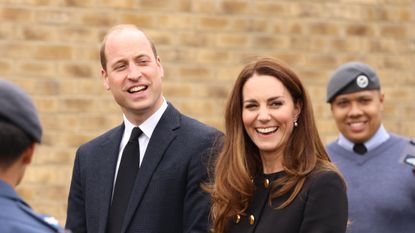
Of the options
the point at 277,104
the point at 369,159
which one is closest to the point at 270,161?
the point at 277,104

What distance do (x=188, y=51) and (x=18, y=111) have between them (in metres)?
5.71

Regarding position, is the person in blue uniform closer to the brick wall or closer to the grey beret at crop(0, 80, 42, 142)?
the grey beret at crop(0, 80, 42, 142)

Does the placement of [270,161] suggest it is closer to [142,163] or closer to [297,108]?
[297,108]

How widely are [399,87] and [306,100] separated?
5.58 meters

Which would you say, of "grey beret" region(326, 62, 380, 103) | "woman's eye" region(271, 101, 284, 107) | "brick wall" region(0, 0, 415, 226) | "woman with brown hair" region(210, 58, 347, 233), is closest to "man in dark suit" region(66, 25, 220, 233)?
"woman with brown hair" region(210, 58, 347, 233)

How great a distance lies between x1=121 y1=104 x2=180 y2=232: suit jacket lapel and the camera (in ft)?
17.3

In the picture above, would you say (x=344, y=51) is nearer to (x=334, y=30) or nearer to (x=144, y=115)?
(x=334, y=30)

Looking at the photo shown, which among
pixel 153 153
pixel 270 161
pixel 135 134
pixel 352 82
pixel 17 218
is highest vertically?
pixel 352 82

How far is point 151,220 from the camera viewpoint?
17.3 feet

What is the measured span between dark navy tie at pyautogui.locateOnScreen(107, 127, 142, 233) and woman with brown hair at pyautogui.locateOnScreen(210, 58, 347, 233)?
0.44 m

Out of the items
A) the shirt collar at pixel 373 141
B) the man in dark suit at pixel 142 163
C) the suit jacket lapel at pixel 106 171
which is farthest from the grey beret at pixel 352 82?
the suit jacket lapel at pixel 106 171

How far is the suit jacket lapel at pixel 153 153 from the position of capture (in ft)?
17.3

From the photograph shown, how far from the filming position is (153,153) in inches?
212

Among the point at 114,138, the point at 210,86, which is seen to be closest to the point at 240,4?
the point at 210,86
